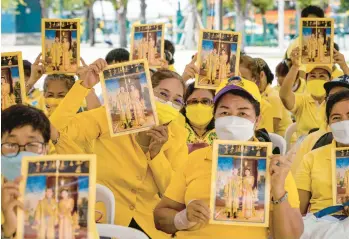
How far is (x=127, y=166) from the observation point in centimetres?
424

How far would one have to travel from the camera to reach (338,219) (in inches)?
140

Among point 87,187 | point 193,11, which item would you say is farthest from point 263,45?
point 87,187

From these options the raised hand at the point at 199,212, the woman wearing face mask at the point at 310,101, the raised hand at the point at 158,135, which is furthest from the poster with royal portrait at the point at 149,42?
the raised hand at the point at 199,212

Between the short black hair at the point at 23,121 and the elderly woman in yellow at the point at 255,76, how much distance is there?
10.00 feet

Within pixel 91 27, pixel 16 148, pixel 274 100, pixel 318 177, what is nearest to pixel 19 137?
pixel 16 148

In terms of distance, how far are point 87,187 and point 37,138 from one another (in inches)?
19.2

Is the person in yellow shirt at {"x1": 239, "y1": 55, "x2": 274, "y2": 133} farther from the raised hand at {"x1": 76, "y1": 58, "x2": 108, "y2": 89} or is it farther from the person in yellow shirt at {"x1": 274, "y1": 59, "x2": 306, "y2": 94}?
the raised hand at {"x1": 76, "y1": 58, "x2": 108, "y2": 89}

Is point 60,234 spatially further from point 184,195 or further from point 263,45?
point 263,45

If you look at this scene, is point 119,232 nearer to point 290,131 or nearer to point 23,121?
point 23,121

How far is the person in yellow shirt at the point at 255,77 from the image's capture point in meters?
5.89

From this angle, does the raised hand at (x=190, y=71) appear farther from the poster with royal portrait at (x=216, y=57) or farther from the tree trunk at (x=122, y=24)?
the tree trunk at (x=122, y=24)

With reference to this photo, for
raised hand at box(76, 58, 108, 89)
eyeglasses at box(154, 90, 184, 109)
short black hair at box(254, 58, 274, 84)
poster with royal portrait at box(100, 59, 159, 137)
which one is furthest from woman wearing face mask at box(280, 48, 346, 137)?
raised hand at box(76, 58, 108, 89)

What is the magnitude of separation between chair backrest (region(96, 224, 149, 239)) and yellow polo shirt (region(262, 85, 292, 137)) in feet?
10.4

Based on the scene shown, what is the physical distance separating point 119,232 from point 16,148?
0.72 metres
